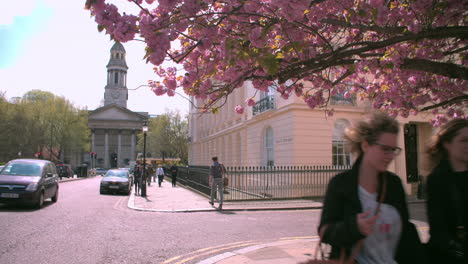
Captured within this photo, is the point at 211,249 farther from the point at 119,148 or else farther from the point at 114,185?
the point at 119,148

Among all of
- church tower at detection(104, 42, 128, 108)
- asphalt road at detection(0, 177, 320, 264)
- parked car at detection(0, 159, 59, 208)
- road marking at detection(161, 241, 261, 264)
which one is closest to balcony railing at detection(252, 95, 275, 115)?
asphalt road at detection(0, 177, 320, 264)

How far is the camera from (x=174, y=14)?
14.6 feet

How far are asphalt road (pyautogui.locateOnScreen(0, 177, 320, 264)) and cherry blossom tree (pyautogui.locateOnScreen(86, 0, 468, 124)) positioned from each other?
9.47 feet

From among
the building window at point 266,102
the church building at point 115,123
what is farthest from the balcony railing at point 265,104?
the church building at point 115,123

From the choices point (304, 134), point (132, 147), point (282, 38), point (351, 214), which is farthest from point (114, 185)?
point (132, 147)

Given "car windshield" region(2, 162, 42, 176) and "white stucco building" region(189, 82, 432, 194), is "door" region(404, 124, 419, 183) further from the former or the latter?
"car windshield" region(2, 162, 42, 176)

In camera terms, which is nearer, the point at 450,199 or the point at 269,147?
the point at 450,199

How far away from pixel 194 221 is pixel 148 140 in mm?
55638

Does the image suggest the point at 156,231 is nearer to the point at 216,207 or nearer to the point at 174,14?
the point at 216,207

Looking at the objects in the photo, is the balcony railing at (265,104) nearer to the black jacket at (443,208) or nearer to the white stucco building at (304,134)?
the white stucco building at (304,134)

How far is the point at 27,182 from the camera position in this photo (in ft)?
34.7

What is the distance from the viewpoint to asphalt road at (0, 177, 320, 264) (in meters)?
5.80

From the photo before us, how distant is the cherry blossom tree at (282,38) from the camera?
163 inches

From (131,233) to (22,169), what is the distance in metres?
6.18
